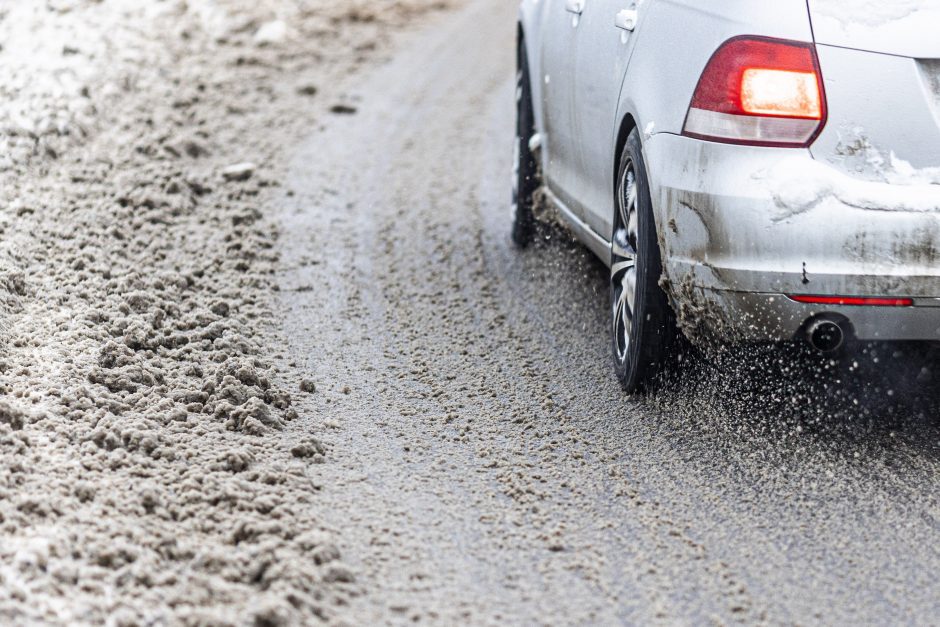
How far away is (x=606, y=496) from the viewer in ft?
12.5

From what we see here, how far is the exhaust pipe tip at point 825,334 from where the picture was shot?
3.65m

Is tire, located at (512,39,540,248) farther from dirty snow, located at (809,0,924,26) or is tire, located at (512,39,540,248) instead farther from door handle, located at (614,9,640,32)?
dirty snow, located at (809,0,924,26)

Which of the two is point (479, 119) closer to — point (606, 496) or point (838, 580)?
point (606, 496)

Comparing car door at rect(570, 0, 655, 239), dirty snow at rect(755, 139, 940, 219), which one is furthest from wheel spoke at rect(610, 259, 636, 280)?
dirty snow at rect(755, 139, 940, 219)

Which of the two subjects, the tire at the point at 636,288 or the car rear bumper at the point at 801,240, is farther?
the tire at the point at 636,288

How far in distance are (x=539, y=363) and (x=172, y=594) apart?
7.70 ft

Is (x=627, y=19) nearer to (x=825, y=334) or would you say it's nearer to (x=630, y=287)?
(x=630, y=287)

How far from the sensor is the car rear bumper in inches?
139

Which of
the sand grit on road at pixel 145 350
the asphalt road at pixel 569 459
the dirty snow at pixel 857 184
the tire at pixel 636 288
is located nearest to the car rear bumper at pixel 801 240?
the dirty snow at pixel 857 184

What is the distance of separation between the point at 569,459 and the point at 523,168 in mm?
2815

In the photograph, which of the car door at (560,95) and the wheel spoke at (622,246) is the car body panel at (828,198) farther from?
the car door at (560,95)

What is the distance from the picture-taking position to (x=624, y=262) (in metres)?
4.57

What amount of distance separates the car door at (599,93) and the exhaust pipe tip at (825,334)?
4.09 feet

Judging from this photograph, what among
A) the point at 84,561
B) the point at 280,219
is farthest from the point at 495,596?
the point at 280,219
